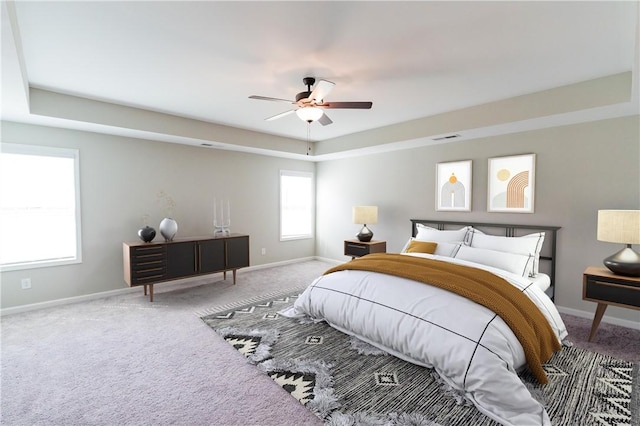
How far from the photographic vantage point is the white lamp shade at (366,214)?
544 centimetres

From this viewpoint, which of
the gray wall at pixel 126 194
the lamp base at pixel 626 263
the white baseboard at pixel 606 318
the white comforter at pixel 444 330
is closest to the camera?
the white comforter at pixel 444 330

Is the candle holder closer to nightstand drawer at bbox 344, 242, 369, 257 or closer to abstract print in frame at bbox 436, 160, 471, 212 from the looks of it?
nightstand drawer at bbox 344, 242, 369, 257

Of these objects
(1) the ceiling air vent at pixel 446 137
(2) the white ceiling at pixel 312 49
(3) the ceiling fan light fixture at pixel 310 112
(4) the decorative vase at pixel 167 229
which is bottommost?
(4) the decorative vase at pixel 167 229

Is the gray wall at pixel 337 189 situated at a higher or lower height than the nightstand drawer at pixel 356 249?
higher

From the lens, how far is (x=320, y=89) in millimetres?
2713

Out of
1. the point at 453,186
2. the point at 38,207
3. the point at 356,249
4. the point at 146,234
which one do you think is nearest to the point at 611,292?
the point at 453,186

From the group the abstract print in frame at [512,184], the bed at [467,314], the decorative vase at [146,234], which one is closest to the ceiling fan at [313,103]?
the bed at [467,314]

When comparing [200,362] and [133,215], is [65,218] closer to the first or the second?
[133,215]

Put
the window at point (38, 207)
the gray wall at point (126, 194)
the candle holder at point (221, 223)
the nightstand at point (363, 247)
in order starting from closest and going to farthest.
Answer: the window at point (38, 207) → the gray wall at point (126, 194) → the candle holder at point (221, 223) → the nightstand at point (363, 247)

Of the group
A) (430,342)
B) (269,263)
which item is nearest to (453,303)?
(430,342)

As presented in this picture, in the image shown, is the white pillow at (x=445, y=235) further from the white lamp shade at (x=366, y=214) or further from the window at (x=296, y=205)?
the window at (x=296, y=205)

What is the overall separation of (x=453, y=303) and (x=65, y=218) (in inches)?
189

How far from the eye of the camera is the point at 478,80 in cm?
314

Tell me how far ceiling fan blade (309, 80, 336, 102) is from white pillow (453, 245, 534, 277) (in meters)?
2.62
